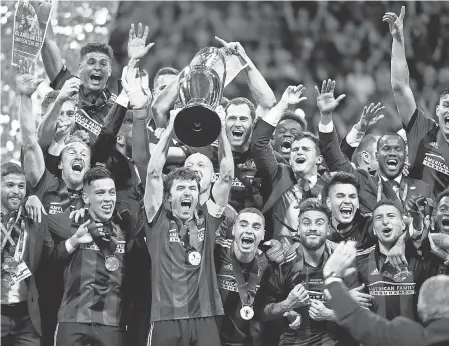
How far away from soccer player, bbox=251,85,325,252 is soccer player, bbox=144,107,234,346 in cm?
34

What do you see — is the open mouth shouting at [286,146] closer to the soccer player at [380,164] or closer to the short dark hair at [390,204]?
the soccer player at [380,164]

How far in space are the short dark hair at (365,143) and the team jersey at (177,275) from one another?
1.30 meters

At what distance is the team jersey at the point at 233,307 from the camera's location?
5.60 metres

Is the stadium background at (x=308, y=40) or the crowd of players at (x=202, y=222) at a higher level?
the stadium background at (x=308, y=40)

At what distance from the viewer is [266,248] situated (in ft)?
18.9

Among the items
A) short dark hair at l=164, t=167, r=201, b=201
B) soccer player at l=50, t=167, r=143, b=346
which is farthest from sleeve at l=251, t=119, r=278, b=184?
soccer player at l=50, t=167, r=143, b=346

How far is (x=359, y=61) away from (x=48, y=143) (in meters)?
3.42

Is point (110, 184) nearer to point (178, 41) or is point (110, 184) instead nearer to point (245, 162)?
point (245, 162)

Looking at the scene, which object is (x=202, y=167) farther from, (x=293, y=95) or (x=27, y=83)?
(x=27, y=83)

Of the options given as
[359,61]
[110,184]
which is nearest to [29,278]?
[110,184]

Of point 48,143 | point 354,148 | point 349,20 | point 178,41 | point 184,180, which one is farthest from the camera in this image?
point 349,20

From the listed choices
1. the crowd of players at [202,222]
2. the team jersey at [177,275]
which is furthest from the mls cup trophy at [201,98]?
the team jersey at [177,275]

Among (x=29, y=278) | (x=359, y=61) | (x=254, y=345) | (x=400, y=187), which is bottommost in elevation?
(x=254, y=345)

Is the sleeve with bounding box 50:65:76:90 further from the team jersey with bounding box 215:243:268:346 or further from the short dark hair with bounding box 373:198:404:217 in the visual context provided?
the short dark hair with bounding box 373:198:404:217
